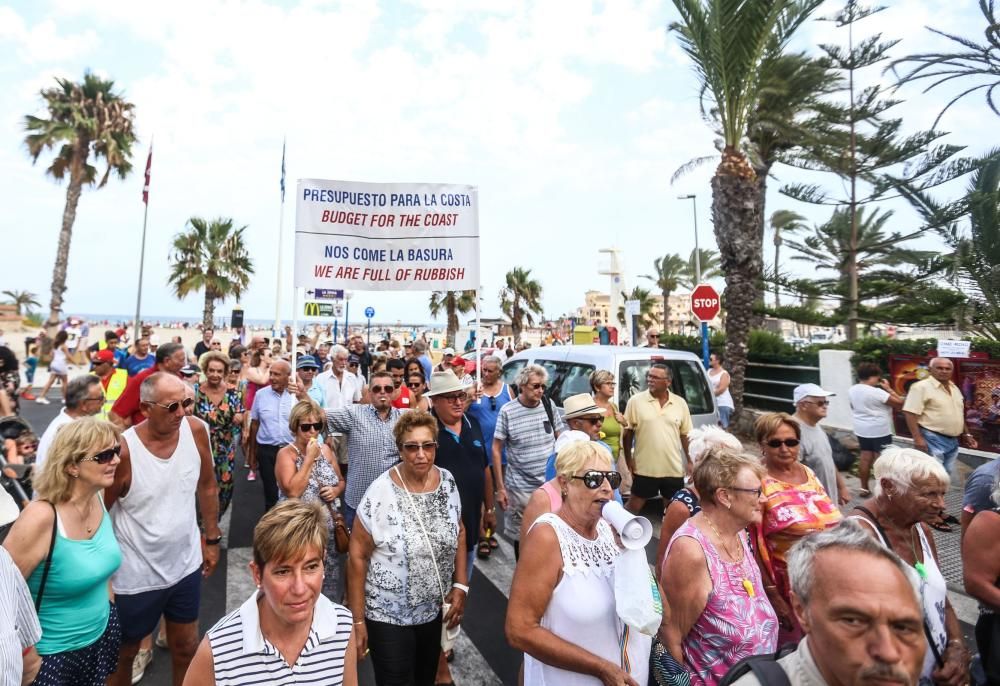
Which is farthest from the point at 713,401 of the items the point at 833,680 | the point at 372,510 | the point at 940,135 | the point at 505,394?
the point at 940,135

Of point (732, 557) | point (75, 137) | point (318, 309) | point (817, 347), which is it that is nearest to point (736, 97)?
point (817, 347)

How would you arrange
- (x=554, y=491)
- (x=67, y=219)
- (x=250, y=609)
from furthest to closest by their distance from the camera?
(x=67, y=219) → (x=554, y=491) → (x=250, y=609)

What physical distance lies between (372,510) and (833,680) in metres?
1.97

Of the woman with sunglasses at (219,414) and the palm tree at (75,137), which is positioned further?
the palm tree at (75,137)

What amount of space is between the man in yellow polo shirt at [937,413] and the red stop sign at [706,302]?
10.8 feet

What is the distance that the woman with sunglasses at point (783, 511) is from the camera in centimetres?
275

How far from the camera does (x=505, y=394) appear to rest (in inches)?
258

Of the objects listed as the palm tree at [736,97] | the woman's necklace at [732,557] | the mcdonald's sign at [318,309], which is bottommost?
the woman's necklace at [732,557]

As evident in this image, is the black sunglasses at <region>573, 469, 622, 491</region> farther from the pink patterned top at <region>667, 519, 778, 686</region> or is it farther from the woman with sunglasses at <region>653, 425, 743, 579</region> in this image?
the woman with sunglasses at <region>653, 425, 743, 579</region>

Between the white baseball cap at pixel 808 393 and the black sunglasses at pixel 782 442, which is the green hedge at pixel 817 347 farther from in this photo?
the black sunglasses at pixel 782 442

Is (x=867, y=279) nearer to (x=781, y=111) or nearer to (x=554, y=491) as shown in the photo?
(x=781, y=111)

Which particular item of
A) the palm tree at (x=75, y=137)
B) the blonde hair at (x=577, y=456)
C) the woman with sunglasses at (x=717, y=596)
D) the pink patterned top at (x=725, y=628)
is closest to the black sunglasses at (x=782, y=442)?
the woman with sunglasses at (x=717, y=596)

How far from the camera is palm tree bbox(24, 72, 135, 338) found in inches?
886

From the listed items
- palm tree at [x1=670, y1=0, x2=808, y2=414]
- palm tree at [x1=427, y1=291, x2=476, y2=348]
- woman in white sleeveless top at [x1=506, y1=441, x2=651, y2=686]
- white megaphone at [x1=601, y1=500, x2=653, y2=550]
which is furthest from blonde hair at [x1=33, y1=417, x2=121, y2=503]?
palm tree at [x1=427, y1=291, x2=476, y2=348]
